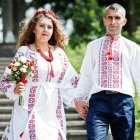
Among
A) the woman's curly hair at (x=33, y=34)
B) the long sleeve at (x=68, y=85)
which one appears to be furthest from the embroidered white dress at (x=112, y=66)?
the woman's curly hair at (x=33, y=34)

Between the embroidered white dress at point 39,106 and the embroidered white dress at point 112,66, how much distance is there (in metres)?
0.32

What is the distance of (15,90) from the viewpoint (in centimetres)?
539

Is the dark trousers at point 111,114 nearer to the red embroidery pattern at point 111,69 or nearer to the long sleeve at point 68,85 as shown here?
the red embroidery pattern at point 111,69

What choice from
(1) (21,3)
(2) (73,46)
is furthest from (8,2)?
(2) (73,46)

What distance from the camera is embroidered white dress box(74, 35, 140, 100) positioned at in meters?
5.34

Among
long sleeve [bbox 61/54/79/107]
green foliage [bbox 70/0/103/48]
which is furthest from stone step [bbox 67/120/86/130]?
green foliage [bbox 70/0/103/48]

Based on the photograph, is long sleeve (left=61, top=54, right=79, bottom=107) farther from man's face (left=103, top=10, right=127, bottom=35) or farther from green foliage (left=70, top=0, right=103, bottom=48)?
green foliage (left=70, top=0, right=103, bottom=48)

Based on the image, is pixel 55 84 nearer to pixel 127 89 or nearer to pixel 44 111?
pixel 44 111

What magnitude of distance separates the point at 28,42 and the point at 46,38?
0.25m

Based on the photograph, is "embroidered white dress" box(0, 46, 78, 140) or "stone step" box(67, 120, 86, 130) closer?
"embroidered white dress" box(0, 46, 78, 140)

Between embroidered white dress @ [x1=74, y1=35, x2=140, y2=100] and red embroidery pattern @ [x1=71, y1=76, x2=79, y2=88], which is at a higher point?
embroidered white dress @ [x1=74, y1=35, x2=140, y2=100]

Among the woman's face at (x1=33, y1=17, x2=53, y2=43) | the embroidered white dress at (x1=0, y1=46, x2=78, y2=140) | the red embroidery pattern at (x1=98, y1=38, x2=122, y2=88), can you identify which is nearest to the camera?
the red embroidery pattern at (x1=98, y1=38, x2=122, y2=88)

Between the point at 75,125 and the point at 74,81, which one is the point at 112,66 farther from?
the point at 75,125

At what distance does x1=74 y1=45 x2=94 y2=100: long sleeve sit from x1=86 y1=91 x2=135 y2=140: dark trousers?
0.85 feet
